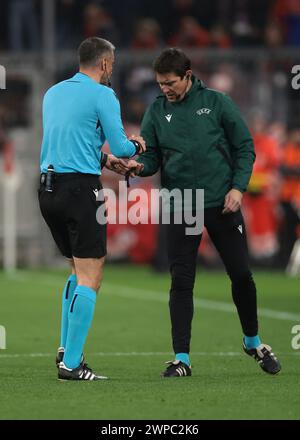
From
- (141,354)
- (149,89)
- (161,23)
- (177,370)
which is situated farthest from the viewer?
(161,23)

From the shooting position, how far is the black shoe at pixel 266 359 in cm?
939

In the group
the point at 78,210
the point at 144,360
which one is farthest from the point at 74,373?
the point at 144,360

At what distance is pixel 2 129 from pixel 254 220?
14.8 ft

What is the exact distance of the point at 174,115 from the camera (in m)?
9.45

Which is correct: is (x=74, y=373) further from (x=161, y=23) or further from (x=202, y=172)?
(x=161, y=23)

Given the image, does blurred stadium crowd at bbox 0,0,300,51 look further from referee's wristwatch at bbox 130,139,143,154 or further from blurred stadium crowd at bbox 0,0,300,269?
referee's wristwatch at bbox 130,139,143,154

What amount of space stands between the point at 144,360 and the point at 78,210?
2.01 metres

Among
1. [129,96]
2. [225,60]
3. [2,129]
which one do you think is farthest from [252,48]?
[2,129]

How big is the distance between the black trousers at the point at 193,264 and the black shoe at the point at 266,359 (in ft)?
Result: 0.77

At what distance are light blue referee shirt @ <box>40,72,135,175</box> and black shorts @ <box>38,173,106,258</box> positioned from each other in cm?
8

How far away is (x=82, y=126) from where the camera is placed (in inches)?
348

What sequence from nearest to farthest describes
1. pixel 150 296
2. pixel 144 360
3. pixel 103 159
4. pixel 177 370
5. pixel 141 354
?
pixel 177 370, pixel 103 159, pixel 144 360, pixel 141 354, pixel 150 296

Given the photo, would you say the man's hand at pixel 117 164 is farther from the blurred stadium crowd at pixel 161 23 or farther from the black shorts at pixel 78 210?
the blurred stadium crowd at pixel 161 23

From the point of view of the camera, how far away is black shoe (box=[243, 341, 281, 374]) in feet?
30.8
